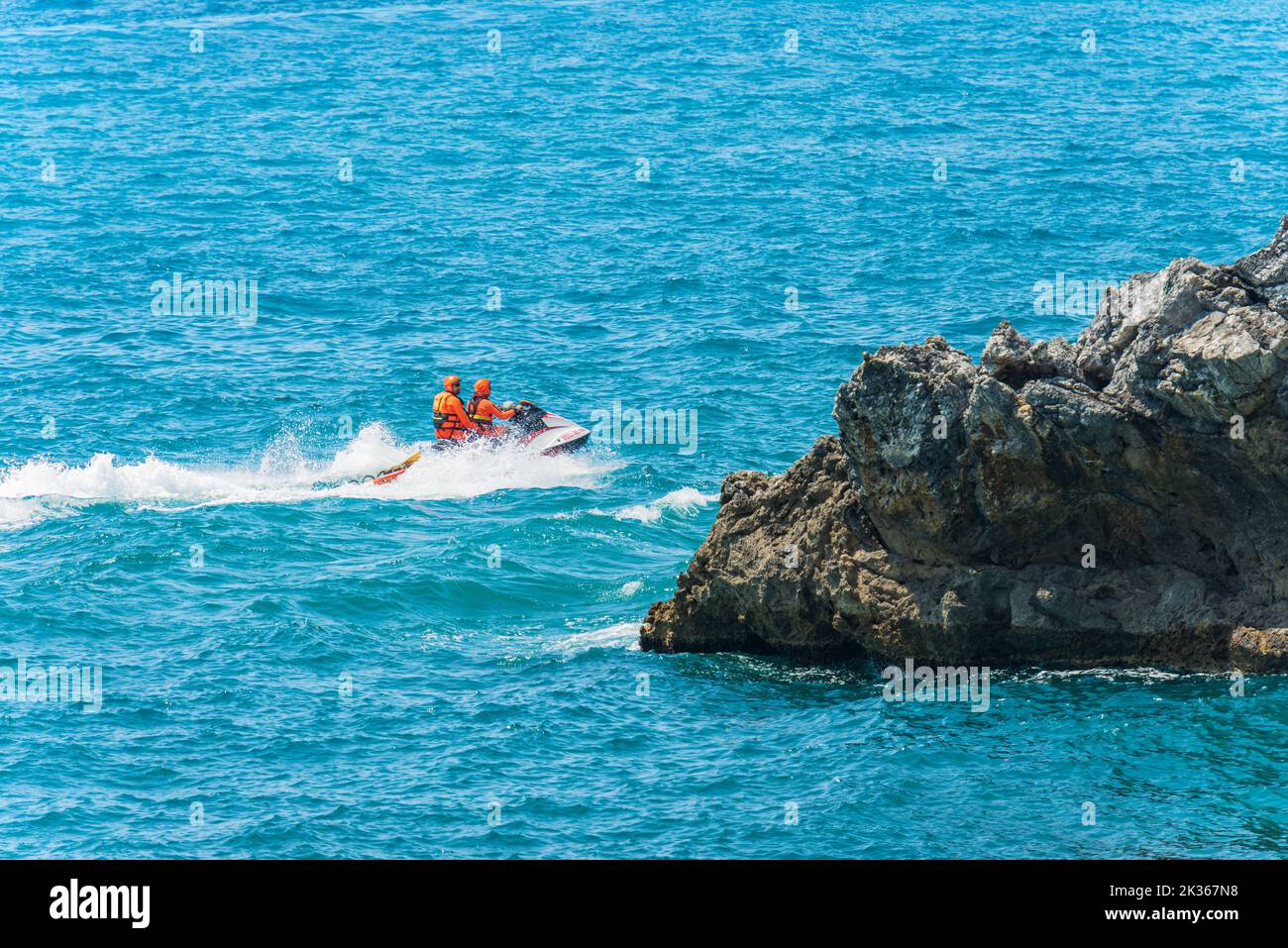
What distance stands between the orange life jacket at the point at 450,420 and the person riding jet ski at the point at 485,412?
16.1 inches

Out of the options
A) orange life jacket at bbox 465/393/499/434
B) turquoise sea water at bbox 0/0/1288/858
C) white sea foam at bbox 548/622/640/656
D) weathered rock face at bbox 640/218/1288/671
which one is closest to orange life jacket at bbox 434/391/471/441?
orange life jacket at bbox 465/393/499/434

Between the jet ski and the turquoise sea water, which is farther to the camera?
the jet ski

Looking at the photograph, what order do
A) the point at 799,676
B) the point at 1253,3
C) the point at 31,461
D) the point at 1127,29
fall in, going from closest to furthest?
1. the point at 799,676
2. the point at 31,461
3. the point at 1127,29
4. the point at 1253,3

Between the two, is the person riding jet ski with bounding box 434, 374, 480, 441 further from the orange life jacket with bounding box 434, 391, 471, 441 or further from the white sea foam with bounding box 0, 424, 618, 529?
the white sea foam with bounding box 0, 424, 618, 529

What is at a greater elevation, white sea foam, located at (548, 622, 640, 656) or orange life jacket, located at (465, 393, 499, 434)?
orange life jacket, located at (465, 393, 499, 434)

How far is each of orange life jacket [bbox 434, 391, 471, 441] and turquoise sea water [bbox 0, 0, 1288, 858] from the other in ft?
5.27

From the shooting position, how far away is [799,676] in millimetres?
27781

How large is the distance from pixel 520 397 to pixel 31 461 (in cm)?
1278

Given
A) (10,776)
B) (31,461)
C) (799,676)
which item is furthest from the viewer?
(31,461)

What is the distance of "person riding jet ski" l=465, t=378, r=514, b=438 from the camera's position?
43.0m

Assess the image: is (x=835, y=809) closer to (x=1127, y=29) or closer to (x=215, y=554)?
(x=215, y=554)

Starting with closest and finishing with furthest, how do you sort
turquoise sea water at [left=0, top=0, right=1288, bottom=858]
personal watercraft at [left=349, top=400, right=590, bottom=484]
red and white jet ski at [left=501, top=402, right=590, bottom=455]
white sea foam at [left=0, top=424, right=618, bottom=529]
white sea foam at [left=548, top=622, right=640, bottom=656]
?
turquoise sea water at [left=0, top=0, right=1288, bottom=858]
white sea foam at [left=548, top=622, right=640, bottom=656]
white sea foam at [left=0, top=424, right=618, bottom=529]
personal watercraft at [left=349, top=400, right=590, bottom=484]
red and white jet ski at [left=501, top=402, right=590, bottom=455]

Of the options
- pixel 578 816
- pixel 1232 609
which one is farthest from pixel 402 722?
pixel 1232 609

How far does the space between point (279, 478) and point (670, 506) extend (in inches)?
406
